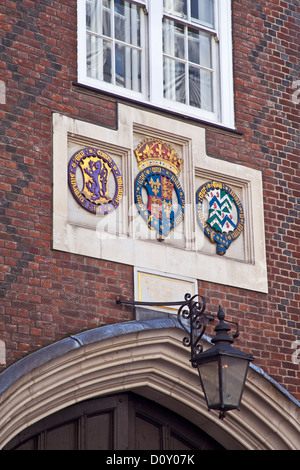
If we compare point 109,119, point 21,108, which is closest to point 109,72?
point 109,119

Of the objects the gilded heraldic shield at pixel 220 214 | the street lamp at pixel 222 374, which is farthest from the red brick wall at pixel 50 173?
the street lamp at pixel 222 374

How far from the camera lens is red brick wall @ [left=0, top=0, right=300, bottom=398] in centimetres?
834

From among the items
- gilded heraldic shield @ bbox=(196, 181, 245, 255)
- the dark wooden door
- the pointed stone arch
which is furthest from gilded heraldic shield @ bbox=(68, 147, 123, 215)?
the dark wooden door

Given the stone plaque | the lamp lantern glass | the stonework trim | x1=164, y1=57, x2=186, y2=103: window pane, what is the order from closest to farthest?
the lamp lantern glass, the stonework trim, the stone plaque, x1=164, y1=57, x2=186, y2=103: window pane

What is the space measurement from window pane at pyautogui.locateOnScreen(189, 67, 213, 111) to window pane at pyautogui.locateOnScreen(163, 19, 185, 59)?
0.65 ft

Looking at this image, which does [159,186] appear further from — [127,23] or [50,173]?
[127,23]

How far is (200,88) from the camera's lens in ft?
32.9

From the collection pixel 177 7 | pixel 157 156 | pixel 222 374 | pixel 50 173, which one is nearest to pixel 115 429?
pixel 222 374

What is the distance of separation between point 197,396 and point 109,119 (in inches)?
94.4

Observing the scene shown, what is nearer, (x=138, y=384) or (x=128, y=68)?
(x=138, y=384)

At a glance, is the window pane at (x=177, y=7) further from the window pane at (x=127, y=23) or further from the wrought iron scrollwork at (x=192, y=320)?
the wrought iron scrollwork at (x=192, y=320)

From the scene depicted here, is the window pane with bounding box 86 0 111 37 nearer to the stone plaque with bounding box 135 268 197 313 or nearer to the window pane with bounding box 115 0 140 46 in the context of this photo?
the window pane with bounding box 115 0 140 46

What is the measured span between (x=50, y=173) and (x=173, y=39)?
206cm
